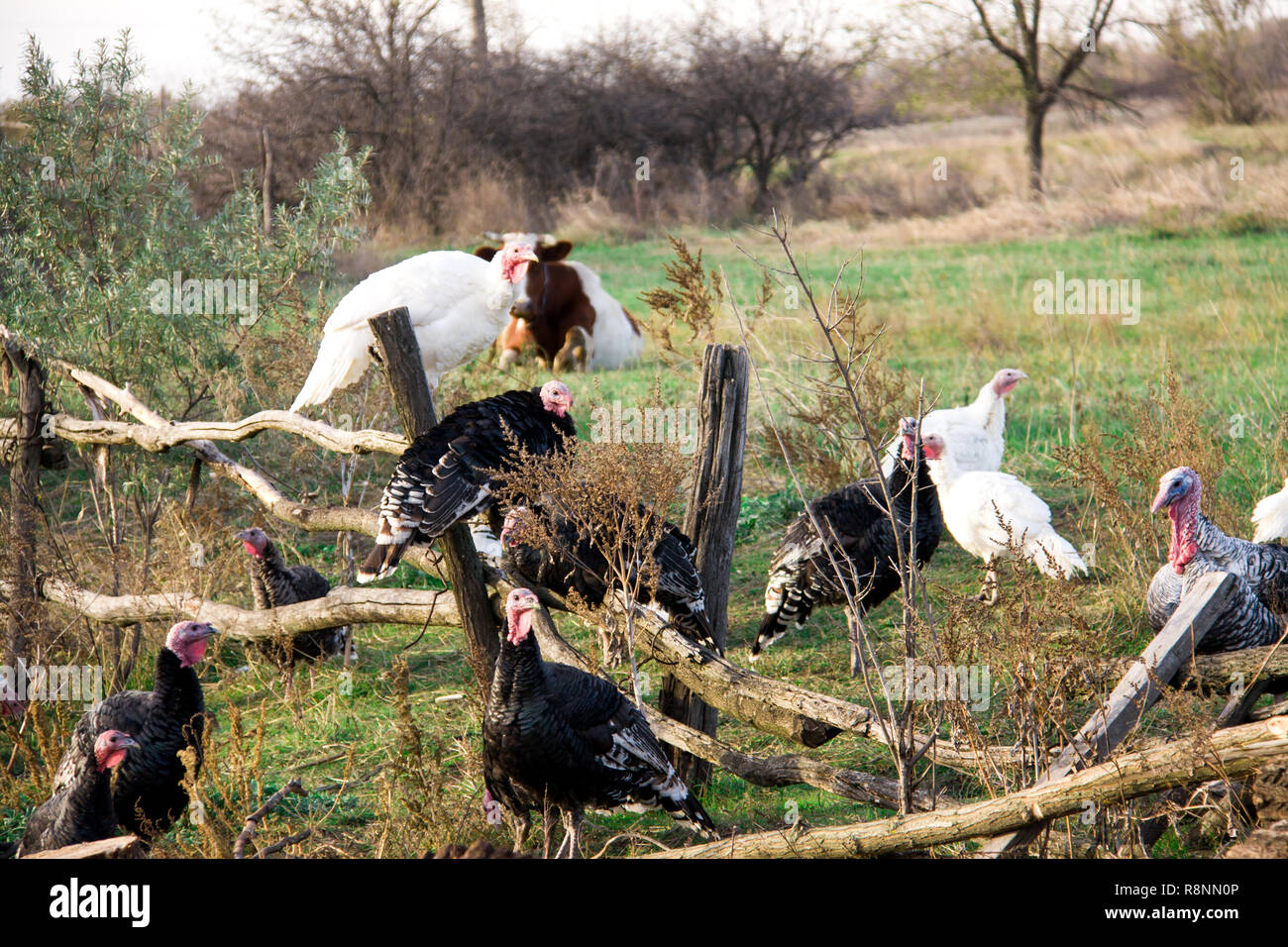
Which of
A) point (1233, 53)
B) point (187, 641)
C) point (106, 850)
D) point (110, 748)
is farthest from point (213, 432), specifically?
point (1233, 53)

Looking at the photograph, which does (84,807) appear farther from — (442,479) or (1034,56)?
(1034,56)

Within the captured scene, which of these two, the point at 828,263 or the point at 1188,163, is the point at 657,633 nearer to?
the point at 828,263

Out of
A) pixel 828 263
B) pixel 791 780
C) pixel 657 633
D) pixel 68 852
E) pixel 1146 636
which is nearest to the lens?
pixel 68 852

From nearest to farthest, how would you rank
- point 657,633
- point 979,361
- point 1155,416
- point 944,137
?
1. point 657,633
2. point 1155,416
3. point 979,361
4. point 944,137

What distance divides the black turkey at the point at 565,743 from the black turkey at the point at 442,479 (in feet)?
1.40

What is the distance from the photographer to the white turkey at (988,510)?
5441mm

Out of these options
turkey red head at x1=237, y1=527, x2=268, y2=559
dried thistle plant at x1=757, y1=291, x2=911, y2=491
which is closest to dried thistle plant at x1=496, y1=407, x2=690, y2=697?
turkey red head at x1=237, y1=527, x2=268, y2=559

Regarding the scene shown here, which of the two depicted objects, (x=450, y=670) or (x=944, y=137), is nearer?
(x=450, y=670)

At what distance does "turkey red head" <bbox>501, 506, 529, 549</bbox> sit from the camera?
3.68m

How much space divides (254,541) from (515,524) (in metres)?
2.16

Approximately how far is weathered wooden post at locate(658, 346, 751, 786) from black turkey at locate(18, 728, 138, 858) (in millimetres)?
1872

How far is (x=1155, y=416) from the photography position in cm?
661

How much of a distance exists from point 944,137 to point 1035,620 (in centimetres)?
3141

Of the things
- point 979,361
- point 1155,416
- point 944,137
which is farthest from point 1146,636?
point 944,137
